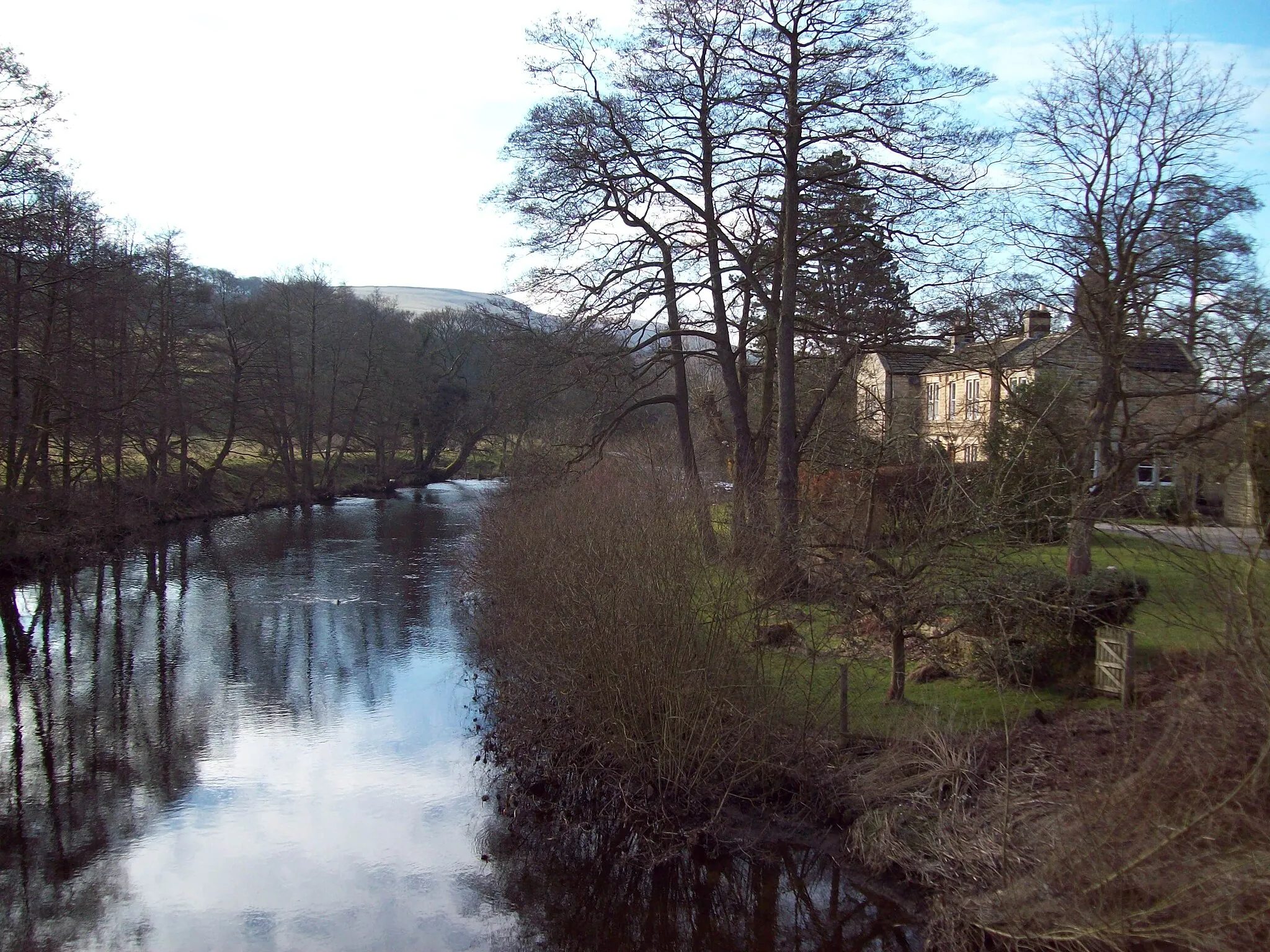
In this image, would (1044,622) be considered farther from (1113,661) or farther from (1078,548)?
(1078,548)

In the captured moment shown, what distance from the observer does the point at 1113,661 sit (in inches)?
392

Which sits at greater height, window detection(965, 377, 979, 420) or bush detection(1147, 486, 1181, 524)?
window detection(965, 377, 979, 420)

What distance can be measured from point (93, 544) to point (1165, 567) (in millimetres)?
25533

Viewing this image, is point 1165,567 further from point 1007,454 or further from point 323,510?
point 323,510

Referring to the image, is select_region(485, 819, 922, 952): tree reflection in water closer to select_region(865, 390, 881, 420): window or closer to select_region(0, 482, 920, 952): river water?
select_region(0, 482, 920, 952): river water

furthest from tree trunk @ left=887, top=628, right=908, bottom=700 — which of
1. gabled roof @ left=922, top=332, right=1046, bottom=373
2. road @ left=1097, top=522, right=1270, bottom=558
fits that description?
gabled roof @ left=922, top=332, right=1046, bottom=373

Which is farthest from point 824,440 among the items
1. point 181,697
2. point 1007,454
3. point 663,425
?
point 663,425

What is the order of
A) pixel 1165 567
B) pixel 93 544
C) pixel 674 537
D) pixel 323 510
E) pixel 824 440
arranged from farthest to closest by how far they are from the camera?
pixel 323 510
pixel 93 544
pixel 1165 567
pixel 824 440
pixel 674 537

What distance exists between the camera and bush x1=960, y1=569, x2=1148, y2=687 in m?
9.82

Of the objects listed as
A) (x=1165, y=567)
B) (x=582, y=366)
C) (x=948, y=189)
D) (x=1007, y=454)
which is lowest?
(x=1165, y=567)

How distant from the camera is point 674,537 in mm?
9695

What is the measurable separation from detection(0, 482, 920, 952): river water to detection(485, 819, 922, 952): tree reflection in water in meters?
0.02

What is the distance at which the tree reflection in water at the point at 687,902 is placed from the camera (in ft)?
25.3

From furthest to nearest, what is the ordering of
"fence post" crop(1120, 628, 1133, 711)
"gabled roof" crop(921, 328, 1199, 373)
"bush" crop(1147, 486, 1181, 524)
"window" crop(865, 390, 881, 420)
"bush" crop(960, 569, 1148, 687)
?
"gabled roof" crop(921, 328, 1199, 373) < "window" crop(865, 390, 881, 420) < "bush" crop(960, 569, 1148, 687) < "fence post" crop(1120, 628, 1133, 711) < "bush" crop(1147, 486, 1181, 524)
